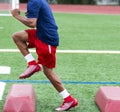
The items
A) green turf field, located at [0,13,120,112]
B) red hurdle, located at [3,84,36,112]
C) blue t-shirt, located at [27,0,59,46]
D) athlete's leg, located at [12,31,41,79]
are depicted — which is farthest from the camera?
green turf field, located at [0,13,120,112]

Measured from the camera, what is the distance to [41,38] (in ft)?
16.5

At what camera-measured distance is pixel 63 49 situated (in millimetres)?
10141

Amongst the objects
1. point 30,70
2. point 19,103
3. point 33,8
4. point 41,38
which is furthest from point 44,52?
point 19,103

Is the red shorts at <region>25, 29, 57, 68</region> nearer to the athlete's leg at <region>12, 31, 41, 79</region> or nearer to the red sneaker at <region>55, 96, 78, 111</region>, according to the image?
the athlete's leg at <region>12, 31, 41, 79</region>

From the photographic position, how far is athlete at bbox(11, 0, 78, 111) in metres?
4.83

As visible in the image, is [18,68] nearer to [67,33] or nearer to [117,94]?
[117,94]

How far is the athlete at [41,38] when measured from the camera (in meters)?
4.83

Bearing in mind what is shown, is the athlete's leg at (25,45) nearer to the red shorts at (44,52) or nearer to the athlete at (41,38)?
the athlete at (41,38)

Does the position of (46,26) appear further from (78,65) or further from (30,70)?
(78,65)

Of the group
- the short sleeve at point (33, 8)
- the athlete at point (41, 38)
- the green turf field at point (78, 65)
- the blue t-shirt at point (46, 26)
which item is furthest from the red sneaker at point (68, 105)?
the short sleeve at point (33, 8)

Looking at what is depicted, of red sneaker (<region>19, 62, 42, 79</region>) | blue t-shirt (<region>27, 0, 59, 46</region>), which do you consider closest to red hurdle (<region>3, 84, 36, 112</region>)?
red sneaker (<region>19, 62, 42, 79</region>)

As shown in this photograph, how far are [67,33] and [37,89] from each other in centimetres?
746

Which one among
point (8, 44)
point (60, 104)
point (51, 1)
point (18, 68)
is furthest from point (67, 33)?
point (51, 1)

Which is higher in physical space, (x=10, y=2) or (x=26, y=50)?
(x=26, y=50)
